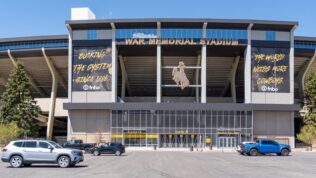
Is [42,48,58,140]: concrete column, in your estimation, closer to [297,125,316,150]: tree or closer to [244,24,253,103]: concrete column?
[244,24,253,103]: concrete column

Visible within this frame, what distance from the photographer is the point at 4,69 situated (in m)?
96.4

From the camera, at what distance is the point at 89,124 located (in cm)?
8250

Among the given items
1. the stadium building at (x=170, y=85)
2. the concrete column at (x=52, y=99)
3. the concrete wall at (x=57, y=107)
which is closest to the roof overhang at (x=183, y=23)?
the stadium building at (x=170, y=85)

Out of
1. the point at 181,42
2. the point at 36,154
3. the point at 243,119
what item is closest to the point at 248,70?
the point at 243,119

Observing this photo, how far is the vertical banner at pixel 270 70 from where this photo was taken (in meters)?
81.7

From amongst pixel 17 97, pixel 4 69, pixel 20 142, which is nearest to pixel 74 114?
pixel 17 97

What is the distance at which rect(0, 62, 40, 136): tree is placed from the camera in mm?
78500

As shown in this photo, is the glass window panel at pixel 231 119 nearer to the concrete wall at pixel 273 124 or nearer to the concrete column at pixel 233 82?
the concrete wall at pixel 273 124

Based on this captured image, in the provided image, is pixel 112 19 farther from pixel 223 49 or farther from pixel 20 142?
pixel 20 142

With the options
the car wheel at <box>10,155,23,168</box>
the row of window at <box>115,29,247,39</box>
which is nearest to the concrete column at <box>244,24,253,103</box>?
the row of window at <box>115,29,247,39</box>

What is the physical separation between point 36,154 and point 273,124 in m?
59.5

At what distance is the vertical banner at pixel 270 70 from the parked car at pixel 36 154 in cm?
5640

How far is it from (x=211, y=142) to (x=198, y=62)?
1492cm

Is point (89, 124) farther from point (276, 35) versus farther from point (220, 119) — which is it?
point (276, 35)
